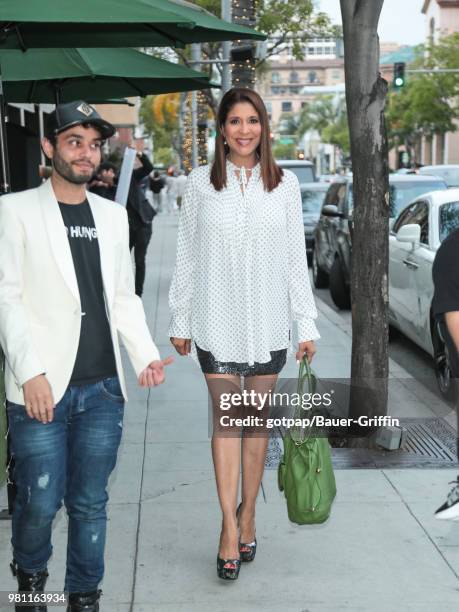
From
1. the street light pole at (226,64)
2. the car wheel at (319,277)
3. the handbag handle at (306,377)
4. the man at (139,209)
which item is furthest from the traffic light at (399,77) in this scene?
the handbag handle at (306,377)

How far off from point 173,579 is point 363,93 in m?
3.37

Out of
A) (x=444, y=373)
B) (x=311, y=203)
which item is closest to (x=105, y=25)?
(x=444, y=373)

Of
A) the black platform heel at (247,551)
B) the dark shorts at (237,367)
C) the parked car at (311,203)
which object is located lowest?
the parked car at (311,203)

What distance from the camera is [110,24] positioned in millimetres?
5445

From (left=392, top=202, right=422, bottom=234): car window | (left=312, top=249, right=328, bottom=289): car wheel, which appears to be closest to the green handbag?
(left=392, top=202, right=422, bottom=234): car window

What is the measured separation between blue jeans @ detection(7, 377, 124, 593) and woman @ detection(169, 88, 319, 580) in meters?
0.75

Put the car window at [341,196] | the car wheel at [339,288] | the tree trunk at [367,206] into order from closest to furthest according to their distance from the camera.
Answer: the tree trunk at [367,206]
the car wheel at [339,288]
the car window at [341,196]

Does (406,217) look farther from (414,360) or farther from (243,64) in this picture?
(243,64)

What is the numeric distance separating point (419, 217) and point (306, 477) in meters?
6.48

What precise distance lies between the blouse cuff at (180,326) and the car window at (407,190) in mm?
9712

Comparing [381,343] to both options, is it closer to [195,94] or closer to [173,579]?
[173,579]

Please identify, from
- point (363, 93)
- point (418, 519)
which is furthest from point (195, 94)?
point (418, 519)

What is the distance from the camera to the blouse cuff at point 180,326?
182 inches

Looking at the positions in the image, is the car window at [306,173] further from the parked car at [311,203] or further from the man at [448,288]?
the man at [448,288]
